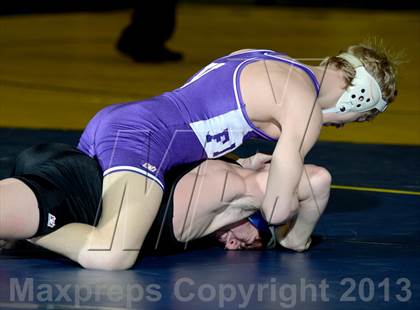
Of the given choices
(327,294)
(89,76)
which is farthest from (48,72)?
(327,294)

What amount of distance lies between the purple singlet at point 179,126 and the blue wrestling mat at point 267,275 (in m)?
0.34

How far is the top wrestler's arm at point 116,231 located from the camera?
3.62m

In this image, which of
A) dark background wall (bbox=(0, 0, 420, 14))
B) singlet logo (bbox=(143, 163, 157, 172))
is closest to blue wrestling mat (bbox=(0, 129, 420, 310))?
singlet logo (bbox=(143, 163, 157, 172))

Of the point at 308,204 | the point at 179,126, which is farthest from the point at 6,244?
the point at 308,204

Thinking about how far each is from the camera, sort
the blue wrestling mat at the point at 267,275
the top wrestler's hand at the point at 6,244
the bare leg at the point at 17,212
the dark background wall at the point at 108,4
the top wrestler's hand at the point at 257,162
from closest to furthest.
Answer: the blue wrestling mat at the point at 267,275 < the bare leg at the point at 17,212 < the top wrestler's hand at the point at 6,244 < the top wrestler's hand at the point at 257,162 < the dark background wall at the point at 108,4

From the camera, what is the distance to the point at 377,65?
3.90 meters

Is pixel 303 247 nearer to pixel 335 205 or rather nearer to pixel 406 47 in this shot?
pixel 335 205

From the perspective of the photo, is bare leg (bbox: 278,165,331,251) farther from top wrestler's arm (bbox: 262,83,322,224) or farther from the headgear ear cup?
→ top wrestler's arm (bbox: 262,83,322,224)

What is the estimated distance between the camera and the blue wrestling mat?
332 cm

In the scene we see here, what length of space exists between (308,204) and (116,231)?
27.4 inches

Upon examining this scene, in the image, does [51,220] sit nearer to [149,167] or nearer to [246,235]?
[149,167]

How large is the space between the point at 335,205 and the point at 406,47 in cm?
575

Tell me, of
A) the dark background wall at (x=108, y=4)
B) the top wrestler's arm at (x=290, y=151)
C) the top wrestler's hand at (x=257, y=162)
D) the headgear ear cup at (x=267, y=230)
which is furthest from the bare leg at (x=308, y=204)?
the dark background wall at (x=108, y=4)

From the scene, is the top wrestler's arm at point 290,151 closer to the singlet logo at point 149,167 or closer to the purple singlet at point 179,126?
the purple singlet at point 179,126
